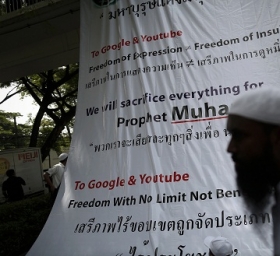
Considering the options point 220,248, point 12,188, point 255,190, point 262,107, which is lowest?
point 12,188

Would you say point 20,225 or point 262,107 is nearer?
point 262,107

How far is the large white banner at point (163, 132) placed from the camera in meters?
3.62

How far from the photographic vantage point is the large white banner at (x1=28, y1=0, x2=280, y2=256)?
11.9 ft

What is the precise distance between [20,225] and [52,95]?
1023cm

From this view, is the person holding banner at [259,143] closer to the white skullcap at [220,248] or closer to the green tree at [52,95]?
the white skullcap at [220,248]

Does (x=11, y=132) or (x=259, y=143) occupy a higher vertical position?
(x=11, y=132)

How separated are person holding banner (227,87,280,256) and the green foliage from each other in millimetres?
5648

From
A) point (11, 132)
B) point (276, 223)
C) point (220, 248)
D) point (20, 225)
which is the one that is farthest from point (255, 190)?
point (11, 132)

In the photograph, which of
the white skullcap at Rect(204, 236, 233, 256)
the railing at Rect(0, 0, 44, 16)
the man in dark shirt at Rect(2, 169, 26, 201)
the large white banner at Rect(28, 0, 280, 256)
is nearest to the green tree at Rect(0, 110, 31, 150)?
the man in dark shirt at Rect(2, 169, 26, 201)

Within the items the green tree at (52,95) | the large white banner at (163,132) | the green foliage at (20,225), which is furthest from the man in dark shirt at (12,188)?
the large white banner at (163,132)

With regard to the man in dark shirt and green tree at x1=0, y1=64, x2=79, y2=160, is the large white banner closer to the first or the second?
the man in dark shirt

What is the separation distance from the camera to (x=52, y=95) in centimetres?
1639

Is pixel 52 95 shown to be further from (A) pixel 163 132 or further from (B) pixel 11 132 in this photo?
(A) pixel 163 132

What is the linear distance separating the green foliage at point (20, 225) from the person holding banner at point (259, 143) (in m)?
5.65
